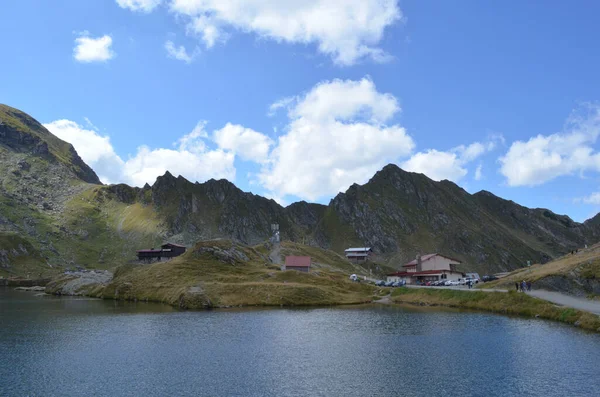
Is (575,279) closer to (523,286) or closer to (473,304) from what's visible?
(523,286)

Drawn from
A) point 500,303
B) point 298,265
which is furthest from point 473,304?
point 298,265

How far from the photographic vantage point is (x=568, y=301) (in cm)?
8550

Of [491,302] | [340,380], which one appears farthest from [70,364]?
[491,302]

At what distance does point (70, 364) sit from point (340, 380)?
3505 cm

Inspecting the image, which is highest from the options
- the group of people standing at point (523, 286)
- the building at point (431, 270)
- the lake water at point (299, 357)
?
the building at point (431, 270)

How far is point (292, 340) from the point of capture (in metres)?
70.1

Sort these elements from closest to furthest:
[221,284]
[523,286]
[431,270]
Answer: [523,286] < [221,284] < [431,270]

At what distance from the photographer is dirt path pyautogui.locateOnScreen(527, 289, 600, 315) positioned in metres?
77.6

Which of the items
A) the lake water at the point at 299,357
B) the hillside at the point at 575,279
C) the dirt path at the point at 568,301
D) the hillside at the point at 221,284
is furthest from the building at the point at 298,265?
the dirt path at the point at 568,301

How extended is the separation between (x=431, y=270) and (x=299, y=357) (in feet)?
402

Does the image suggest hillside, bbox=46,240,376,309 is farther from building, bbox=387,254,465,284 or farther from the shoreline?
building, bbox=387,254,465,284

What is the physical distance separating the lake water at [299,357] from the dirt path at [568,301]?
9.49m

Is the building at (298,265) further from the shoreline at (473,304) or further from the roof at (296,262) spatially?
the shoreline at (473,304)

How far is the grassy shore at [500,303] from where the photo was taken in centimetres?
7400
